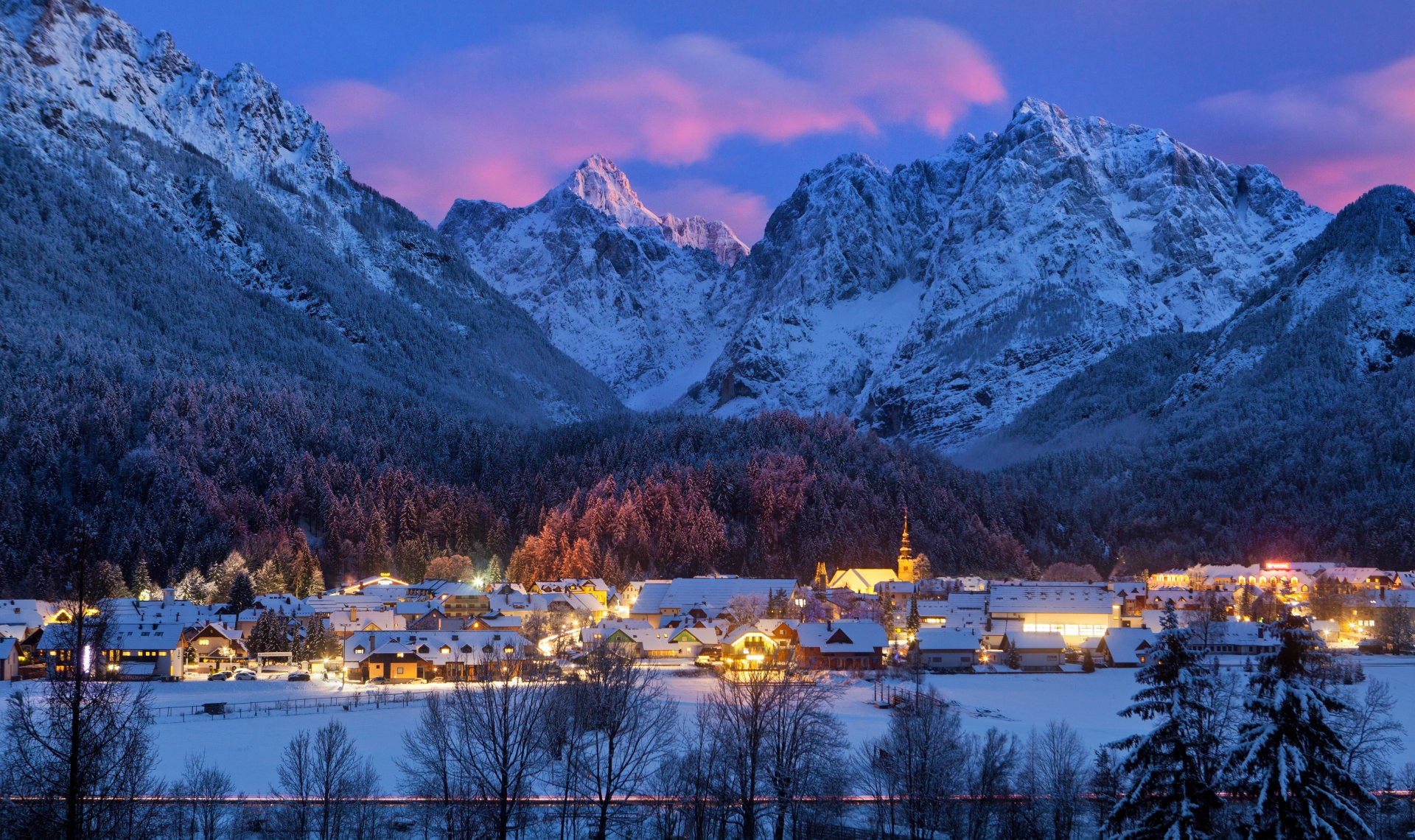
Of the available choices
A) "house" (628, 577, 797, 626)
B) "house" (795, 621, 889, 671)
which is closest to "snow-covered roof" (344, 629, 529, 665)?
"house" (795, 621, 889, 671)

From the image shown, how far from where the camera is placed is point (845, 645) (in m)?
74.8

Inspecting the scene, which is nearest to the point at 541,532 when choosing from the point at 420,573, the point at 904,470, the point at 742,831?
the point at 420,573

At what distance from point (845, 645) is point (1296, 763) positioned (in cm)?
5744

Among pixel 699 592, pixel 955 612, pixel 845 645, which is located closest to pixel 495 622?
pixel 699 592

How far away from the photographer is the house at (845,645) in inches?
2884

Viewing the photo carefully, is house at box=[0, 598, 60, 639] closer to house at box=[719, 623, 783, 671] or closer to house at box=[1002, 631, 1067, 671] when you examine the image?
house at box=[719, 623, 783, 671]

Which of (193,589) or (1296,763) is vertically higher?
(1296,763)

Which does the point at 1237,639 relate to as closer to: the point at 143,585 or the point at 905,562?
the point at 905,562

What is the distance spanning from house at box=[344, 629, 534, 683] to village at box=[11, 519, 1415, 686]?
0.41ft

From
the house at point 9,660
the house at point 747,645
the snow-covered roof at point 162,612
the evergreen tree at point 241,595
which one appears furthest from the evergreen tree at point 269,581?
the house at point 747,645

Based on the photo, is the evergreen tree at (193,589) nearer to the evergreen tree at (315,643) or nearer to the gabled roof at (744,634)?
the evergreen tree at (315,643)

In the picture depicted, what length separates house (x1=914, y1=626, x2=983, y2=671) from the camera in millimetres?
74312

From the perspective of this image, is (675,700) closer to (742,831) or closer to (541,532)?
(742,831)

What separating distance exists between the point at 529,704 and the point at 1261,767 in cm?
2569
